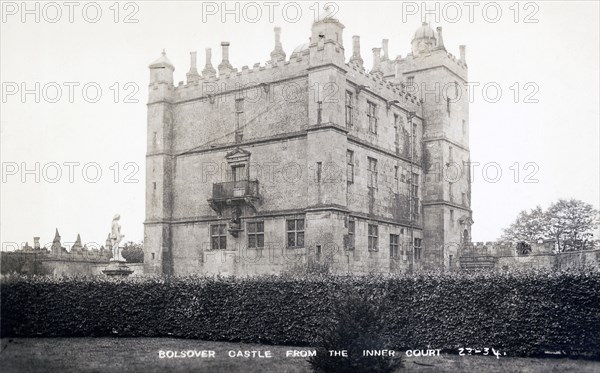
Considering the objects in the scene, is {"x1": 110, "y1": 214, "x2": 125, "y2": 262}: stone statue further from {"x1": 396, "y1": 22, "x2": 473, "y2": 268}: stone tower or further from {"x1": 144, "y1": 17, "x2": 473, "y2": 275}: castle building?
{"x1": 396, "y1": 22, "x2": 473, "y2": 268}: stone tower

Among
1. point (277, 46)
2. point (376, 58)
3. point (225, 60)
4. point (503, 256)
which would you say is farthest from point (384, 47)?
point (503, 256)

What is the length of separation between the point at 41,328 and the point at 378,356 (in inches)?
501

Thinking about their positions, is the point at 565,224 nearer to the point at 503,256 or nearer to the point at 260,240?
the point at 503,256

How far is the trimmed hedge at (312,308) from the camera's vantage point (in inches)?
603

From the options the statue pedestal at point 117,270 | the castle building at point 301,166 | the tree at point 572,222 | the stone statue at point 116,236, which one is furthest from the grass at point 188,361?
the tree at point 572,222

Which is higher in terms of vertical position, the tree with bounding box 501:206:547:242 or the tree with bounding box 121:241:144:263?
the tree with bounding box 501:206:547:242

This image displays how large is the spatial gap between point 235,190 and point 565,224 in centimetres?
4344

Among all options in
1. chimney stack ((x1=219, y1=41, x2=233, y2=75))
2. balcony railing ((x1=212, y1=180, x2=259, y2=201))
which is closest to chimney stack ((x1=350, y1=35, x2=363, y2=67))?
chimney stack ((x1=219, y1=41, x2=233, y2=75))

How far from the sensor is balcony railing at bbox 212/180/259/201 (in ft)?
95.9

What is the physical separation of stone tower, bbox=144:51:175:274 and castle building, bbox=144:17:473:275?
7 centimetres

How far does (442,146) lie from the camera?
36000mm

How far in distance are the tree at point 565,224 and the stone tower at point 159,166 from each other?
120 feet

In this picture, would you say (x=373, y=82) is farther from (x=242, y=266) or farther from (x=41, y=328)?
(x=41, y=328)

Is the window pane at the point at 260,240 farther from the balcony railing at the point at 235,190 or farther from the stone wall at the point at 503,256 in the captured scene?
the stone wall at the point at 503,256
